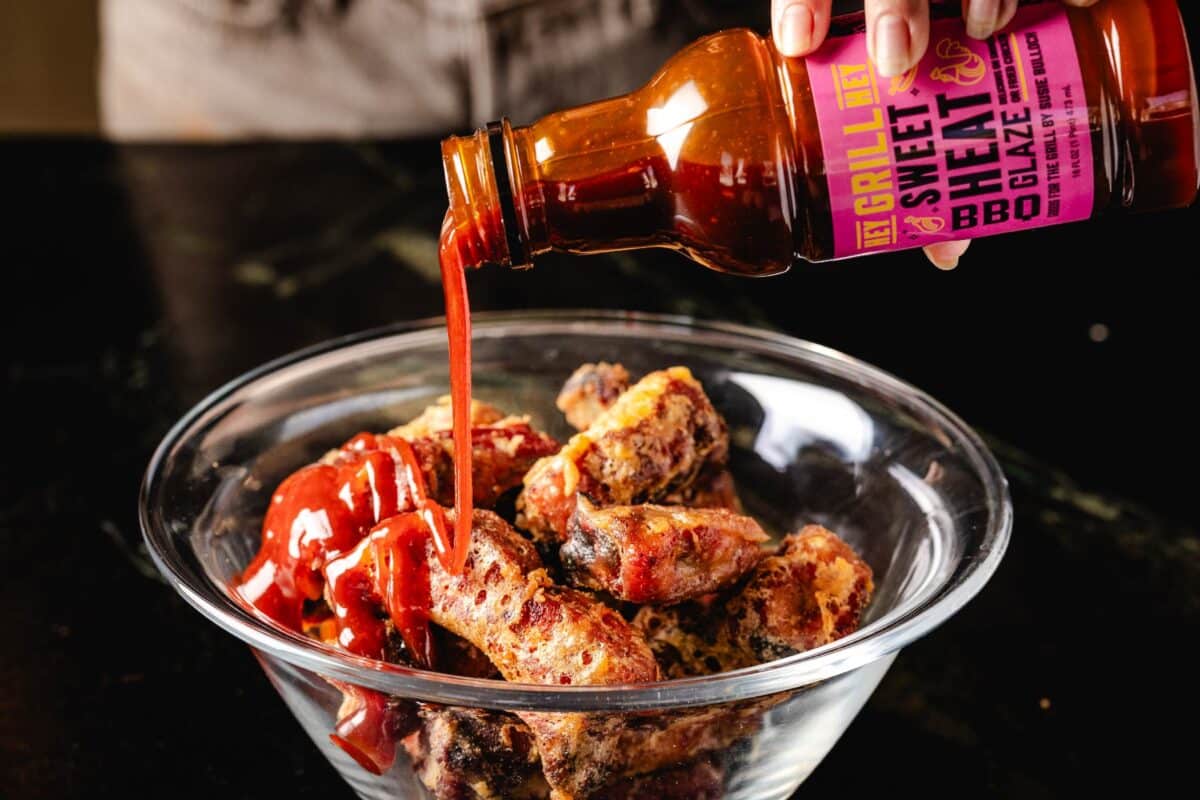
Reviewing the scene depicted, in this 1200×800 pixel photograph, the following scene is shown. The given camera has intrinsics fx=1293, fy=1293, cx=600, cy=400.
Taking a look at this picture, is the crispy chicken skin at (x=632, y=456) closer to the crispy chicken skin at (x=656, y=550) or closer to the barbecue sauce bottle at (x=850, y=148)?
the crispy chicken skin at (x=656, y=550)

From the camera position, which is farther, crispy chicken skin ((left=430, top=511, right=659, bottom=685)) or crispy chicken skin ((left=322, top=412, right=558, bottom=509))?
crispy chicken skin ((left=322, top=412, right=558, bottom=509))

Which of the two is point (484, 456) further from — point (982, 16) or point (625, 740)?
point (982, 16)

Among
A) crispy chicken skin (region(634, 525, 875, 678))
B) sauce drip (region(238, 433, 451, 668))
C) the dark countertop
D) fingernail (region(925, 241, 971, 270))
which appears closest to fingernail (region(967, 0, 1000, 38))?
fingernail (region(925, 241, 971, 270))

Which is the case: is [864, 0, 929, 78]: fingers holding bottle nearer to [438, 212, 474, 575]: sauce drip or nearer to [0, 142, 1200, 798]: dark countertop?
[438, 212, 474, 575]: sauce drip

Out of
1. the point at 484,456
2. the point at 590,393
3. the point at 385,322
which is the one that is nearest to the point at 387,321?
the point at 385,322

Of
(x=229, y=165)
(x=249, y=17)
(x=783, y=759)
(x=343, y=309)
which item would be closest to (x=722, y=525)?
(x=783, y=759)

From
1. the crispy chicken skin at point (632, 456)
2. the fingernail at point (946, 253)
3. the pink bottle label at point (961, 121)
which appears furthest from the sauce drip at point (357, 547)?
the fingernail at point (946, 253)
